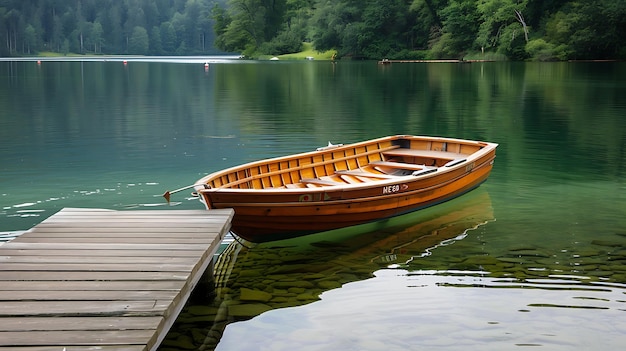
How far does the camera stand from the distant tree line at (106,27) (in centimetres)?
15062

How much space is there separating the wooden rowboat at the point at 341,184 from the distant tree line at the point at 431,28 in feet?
206

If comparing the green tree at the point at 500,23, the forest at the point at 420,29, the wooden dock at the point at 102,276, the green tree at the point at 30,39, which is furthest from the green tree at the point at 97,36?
the wooden dock at the point at 102,276

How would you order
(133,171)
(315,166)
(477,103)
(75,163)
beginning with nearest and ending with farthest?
(315,166), (133,171), (75,163), (477,103)

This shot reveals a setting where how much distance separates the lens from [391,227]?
36.6 ft

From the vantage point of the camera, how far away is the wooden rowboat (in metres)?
9.16

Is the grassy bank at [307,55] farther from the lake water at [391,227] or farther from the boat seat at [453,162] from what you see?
the boat seat at [453,162]

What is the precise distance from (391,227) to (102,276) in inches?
222

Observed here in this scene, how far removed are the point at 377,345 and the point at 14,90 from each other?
38.3 m

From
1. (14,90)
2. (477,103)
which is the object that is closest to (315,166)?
(477,103)

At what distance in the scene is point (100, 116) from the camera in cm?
2738

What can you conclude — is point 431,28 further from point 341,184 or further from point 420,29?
point 341,184

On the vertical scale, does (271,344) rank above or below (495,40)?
below

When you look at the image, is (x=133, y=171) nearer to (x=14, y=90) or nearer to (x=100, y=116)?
(x=100, y=116)

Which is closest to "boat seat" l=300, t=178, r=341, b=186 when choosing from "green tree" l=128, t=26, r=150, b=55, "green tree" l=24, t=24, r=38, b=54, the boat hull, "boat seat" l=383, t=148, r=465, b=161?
the boat hull
